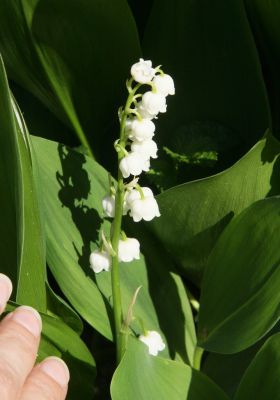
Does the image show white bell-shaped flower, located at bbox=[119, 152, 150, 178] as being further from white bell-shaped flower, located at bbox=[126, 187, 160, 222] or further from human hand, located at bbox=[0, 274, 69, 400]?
human hand, located at bbox=[0, 274, 69, 400]

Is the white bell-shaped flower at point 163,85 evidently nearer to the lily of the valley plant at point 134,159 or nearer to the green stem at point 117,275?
the lily of the valley plant at point 134,159

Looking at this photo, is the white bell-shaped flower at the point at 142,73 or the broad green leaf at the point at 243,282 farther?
the broad green leaf at the point at 243,282

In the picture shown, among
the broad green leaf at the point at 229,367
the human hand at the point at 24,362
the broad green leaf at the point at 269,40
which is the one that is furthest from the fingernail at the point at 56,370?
the broad green leaf at the point at 269,40

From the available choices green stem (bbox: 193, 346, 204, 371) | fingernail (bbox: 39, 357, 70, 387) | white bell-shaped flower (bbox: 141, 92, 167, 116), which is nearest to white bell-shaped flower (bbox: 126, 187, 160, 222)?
white bell-shaped flower (bbox: 141, 92, 167, 116)

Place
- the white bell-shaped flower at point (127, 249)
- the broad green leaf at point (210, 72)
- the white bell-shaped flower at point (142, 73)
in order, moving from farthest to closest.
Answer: the broad green leaf at point (210, 72) < the white bell-shaped flower at point (127, 249) < the white bell-shaped flower at point (142, 73)

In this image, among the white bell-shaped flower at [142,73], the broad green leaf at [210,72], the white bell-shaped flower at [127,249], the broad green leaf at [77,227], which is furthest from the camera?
the broad green leaf at [210,72]

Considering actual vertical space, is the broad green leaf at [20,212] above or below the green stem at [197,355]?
above

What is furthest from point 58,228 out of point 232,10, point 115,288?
point 232,10
